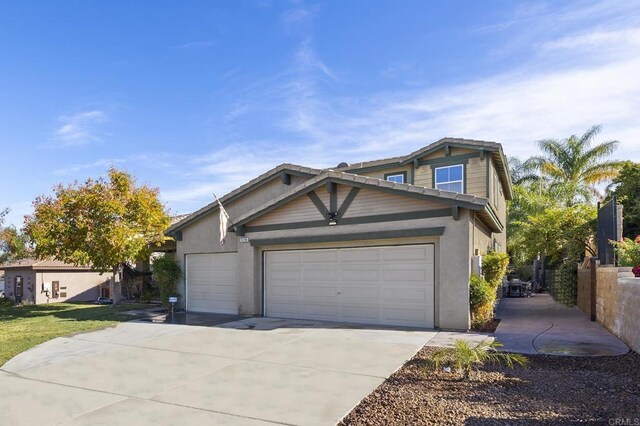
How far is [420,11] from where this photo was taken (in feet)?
41.0

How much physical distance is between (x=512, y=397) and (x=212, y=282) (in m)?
12.3

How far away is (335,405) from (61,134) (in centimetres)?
1858

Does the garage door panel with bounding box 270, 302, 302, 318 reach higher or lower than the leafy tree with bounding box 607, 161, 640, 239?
lower

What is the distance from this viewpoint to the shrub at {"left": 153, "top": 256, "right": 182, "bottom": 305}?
53.1ft

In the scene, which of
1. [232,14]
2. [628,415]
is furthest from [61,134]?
[628,415]

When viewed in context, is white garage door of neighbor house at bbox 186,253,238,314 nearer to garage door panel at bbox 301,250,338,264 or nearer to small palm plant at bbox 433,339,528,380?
garage door panel at bbox 301,250,338,264

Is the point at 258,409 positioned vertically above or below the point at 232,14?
below

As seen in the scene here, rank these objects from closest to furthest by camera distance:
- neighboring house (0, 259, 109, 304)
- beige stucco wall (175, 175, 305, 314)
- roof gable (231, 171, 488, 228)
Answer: roof gable (231, 171, 488, 228), beige stucco wall (175, 175, 305, 314), neighboring house (0, 259, 109, 304)

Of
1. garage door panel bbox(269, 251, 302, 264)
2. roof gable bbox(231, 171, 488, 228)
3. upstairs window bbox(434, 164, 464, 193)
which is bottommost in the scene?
garage door panel bbox(269, 251, 302, 264)

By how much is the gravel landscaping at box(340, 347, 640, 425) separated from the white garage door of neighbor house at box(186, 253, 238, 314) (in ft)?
30.6

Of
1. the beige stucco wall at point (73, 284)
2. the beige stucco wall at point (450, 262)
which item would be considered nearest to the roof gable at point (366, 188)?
the beige stucco wall at point (450, 262)

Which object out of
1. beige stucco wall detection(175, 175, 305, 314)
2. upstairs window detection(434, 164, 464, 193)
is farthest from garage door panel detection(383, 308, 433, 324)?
upstairs window detection(434, 164, 464, 193)

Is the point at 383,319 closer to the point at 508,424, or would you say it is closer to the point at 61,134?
the point at 508,424

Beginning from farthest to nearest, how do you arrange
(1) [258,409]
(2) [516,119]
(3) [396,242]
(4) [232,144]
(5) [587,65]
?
1. (4) [232,144]
2. (2) [516,119]
3. (5) [587,65]
4. (3) [396,242]
5. (1) [258,409]
